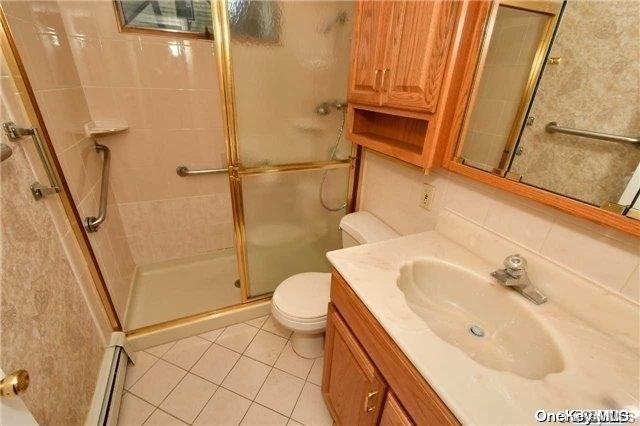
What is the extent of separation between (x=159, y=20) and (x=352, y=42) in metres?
1.26

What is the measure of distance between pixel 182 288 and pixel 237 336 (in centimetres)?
63

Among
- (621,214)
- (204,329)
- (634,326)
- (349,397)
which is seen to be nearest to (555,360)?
(634,326)

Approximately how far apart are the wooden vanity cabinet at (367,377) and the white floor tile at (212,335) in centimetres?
84

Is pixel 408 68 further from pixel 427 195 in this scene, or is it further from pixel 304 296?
pixel 304 296

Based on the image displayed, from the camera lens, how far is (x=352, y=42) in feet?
4.35

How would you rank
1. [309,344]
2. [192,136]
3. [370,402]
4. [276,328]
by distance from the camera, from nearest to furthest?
[370,402]
[309,344]
[276,328]
[192,136]

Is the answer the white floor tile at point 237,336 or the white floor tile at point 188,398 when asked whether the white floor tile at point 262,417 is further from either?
the white floor tile at point 237,336

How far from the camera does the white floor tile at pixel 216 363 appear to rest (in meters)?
1.50

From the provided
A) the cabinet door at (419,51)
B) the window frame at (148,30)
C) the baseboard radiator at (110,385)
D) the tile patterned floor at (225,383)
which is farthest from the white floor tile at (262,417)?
the window frame at (148,30)

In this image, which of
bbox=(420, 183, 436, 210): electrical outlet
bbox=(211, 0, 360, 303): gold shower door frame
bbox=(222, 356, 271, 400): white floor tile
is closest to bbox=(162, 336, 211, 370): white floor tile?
bbox=(222, 356, 271, 400): white floor tile

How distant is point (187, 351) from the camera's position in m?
1.63

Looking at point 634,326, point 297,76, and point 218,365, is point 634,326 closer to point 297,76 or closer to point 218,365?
point 297,76

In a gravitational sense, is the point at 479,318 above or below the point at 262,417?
above

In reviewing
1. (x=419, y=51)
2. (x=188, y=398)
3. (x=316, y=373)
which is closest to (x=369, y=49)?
(x=419, y=51)
